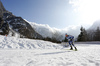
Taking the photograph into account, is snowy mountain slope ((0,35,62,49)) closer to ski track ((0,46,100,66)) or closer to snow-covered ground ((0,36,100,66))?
snow-covered ground ((0,36,100,66))

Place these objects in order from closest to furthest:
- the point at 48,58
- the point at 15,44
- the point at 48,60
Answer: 1. the point at 48,60
2. the point at 48,58
3. the point at 15,44

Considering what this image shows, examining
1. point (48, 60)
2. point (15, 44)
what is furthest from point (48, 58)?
point (15, 44)

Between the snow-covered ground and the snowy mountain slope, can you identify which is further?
the snowy mountain slope

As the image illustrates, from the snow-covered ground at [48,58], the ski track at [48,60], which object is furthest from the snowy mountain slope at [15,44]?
the ski track at [48,60]

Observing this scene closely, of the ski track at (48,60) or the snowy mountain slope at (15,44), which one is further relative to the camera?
the snowy mountain slope at (15,44)

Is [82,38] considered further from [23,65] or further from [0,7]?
[0,7]

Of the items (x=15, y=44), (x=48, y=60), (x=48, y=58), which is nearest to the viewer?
(x=48, y=60)

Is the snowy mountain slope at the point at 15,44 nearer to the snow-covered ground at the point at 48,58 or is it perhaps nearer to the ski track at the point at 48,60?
the snow-covered ground at the point at 48,58

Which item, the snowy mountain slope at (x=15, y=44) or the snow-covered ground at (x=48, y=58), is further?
the snowy mountain slope at (x=15, y=44)

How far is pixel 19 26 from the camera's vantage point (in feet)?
351

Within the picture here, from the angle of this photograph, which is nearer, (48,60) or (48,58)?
(48,60)

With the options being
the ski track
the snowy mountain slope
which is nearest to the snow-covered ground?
the ski track

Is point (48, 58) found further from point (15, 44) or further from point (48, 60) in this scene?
point (15, 44)

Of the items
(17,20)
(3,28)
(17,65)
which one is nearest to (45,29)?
(17,20)
